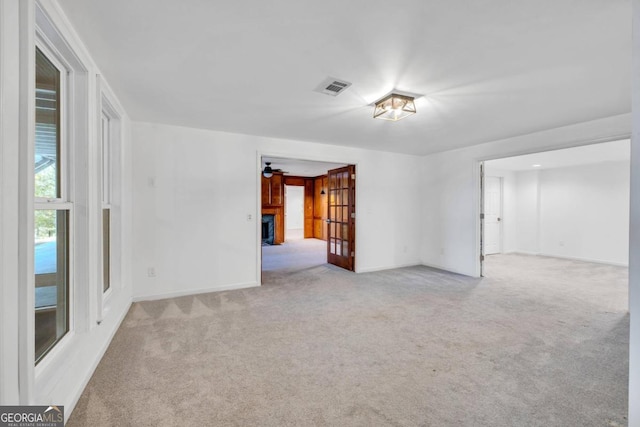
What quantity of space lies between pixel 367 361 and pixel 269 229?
24.1 feet

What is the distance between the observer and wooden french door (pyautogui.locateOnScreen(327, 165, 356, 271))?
17.1ft

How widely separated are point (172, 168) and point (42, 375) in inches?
106

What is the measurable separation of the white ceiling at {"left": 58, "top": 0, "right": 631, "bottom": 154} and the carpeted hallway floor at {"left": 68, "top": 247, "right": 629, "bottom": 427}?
2.29 metres

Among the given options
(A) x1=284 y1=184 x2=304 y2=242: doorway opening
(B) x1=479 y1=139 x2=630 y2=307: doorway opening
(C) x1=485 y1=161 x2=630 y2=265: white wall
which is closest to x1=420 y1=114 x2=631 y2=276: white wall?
(B) x1=479 y1=139 x2=630 y2=307: doorway opening

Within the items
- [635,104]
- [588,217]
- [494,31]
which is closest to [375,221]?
[494,31]

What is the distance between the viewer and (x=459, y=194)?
509 centimetres

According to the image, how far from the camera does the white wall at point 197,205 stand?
3.60 metres

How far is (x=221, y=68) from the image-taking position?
219 cm

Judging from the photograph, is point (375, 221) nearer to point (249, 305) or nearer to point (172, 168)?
point (249, 305)

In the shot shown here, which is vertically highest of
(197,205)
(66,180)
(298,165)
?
(298,165)

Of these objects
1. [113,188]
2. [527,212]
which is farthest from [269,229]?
[527,212]

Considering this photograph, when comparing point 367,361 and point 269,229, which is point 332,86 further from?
point 269,229

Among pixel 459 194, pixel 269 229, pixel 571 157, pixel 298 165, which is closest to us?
pixel 459 194

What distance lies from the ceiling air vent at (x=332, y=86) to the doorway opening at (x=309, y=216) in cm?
217
